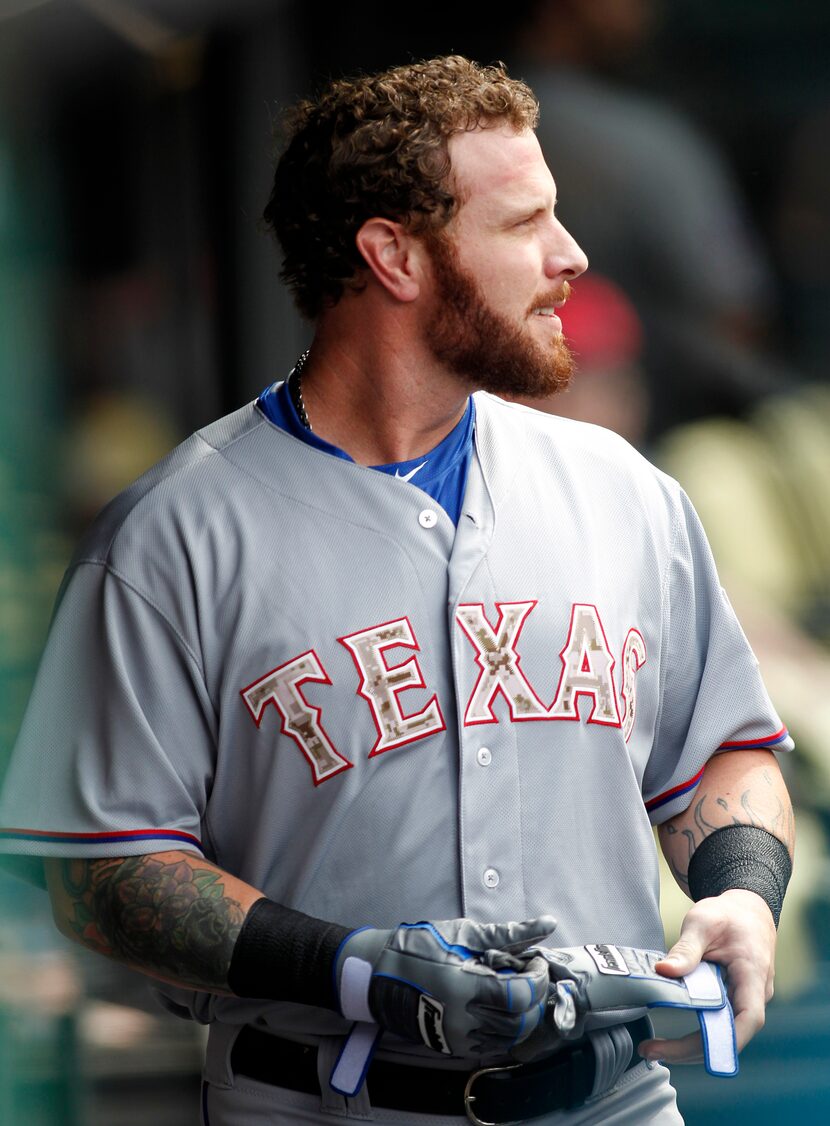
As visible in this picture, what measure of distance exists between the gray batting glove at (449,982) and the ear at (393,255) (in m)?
0.79

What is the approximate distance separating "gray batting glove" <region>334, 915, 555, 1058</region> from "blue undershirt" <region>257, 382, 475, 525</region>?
0.55 m

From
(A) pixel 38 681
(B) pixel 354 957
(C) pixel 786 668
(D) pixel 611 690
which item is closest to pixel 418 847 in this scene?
(B) pixel 354 957

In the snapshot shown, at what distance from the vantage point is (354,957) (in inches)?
67.6

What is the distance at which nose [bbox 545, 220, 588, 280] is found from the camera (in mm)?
1988

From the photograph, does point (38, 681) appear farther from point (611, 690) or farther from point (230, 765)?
point (611, 690)

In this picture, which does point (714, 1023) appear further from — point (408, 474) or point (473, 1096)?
point (408, 474)

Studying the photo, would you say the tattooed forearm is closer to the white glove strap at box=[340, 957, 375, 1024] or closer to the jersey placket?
the jersey placket

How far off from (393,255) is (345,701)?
1.89ft

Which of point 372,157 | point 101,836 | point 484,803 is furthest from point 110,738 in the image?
point 372,157

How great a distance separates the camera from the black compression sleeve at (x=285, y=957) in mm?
1725

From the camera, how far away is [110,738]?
1.86m

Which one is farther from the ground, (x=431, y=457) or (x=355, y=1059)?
(x=431, y=457)

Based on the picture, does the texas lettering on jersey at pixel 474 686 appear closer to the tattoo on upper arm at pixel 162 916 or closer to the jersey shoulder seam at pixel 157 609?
the jersey shoulder seam at pixel 157 609

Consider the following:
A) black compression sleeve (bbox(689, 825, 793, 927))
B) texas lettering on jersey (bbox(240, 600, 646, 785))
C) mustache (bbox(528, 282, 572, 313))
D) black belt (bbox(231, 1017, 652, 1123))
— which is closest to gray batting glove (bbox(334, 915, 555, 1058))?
black belt (bbox(231, 1017, 652, 1123))
